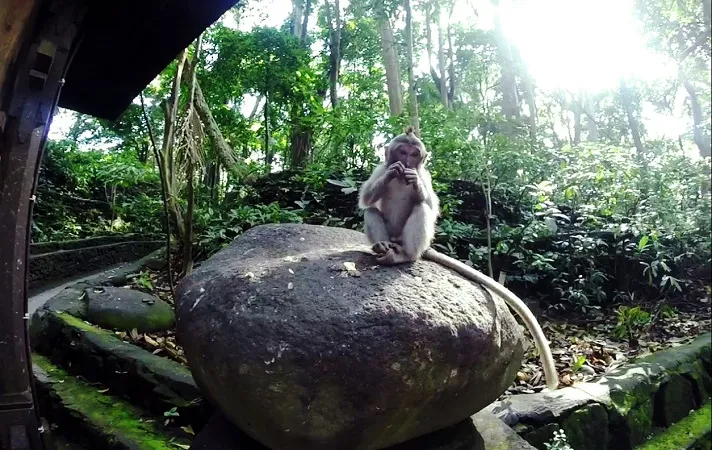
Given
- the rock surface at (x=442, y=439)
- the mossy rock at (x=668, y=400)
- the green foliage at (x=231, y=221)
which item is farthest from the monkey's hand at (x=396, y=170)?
the green foliage at (x=231, y=221)

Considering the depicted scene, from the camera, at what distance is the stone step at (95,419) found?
12.0 feet

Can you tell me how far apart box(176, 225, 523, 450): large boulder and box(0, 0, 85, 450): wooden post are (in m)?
0.76

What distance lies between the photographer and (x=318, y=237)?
3850 mm

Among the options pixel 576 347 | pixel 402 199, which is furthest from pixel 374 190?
pixel 576 347

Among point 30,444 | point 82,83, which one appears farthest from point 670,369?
point 82,83

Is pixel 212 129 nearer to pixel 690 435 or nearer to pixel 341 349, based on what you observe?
pixel 341 349

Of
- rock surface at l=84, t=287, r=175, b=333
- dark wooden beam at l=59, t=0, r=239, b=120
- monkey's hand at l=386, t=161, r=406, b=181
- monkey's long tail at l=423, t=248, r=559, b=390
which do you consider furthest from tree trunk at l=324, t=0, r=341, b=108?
monkey's long tail at l=423, t=248, r=559, b=390

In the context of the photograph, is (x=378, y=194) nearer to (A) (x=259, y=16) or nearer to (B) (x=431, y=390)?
(B) (x=431, y=390)

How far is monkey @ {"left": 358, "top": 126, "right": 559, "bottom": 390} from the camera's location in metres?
3.34

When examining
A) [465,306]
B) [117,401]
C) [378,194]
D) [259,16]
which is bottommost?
[117,401]

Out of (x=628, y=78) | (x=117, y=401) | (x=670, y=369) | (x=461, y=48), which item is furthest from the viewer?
(x=461, y=48)

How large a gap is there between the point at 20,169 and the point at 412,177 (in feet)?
7.18

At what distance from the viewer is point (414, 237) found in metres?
3.37

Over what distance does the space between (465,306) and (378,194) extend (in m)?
1.31
